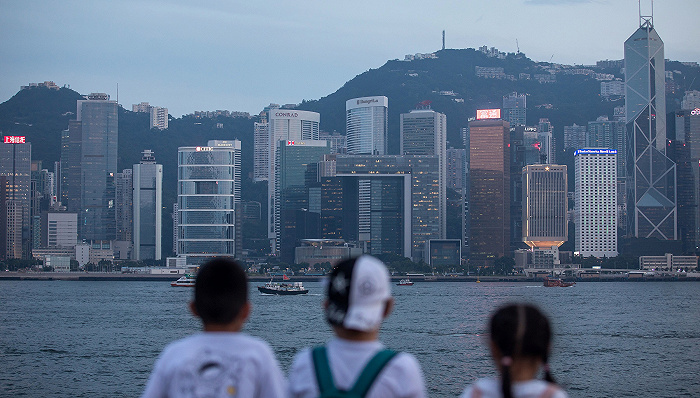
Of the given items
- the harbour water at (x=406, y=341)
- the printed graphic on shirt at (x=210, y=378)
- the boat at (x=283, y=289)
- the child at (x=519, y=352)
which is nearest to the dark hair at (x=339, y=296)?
the printed graphic on shirt at (x=210, y=378)

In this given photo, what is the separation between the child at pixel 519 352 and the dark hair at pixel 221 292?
1.17 m

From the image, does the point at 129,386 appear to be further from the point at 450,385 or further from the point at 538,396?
the point at 538,396

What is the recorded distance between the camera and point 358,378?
4180 millimetres

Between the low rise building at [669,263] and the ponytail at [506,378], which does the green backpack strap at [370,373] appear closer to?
the ponytail at [506,378]

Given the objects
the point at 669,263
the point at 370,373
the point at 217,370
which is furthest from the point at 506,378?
the point at 669,263

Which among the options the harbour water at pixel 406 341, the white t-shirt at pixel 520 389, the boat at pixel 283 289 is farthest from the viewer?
the boat at pixel 283 289

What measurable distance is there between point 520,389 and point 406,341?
55308 millimetres

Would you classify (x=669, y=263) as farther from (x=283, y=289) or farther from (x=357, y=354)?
(x=357, y=354)

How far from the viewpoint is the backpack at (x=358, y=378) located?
4141 mm

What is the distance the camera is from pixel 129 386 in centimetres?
3956

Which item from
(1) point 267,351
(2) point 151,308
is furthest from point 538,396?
(2) point 151,308

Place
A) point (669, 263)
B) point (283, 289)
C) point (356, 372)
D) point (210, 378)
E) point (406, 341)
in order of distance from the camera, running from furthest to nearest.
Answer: point (669, 263)
point (283, 289)
point (406, 341)
point (356, 372)
point (210, 378)

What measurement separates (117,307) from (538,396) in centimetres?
9342

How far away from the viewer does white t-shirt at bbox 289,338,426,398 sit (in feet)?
13.5
